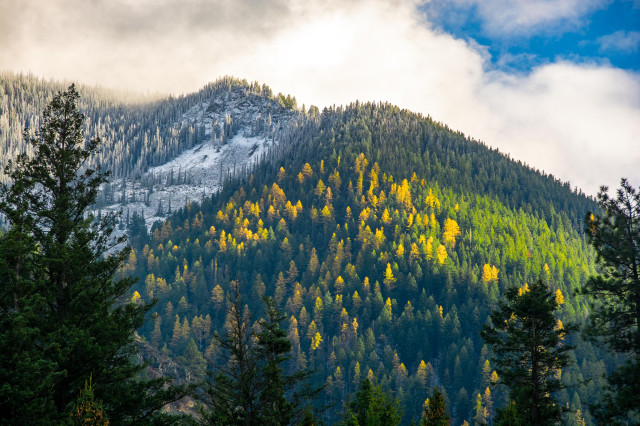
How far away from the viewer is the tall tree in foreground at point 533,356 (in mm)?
31031

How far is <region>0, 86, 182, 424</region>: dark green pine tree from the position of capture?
1973cm

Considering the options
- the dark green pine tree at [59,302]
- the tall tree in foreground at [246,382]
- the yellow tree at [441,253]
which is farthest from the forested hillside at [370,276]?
the dark green pine tree at [59,302]

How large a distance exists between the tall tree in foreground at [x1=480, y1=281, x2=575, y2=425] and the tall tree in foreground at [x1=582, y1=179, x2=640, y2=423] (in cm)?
492

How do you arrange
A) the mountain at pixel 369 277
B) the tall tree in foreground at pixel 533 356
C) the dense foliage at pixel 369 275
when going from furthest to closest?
the dense foliage at pixel 369 275 → the mountain at pixel 369 277 → the tall tree in foreground at pixel 533 356

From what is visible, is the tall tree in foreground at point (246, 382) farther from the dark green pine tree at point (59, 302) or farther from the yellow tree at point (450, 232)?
the yellow tree at point (450, 232)

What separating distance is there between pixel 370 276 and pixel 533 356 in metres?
126

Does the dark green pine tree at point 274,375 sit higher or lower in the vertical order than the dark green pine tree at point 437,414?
higher

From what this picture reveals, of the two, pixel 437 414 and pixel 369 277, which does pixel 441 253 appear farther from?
pixel 437 414

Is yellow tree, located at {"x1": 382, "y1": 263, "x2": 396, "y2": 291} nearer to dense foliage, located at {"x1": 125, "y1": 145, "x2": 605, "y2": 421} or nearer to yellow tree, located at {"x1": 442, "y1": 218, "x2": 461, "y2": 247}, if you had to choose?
dense foliage, located at {"x1": 125, "y1": 145, "x2": 605, "y2": 421}

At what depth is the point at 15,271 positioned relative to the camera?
2081cm

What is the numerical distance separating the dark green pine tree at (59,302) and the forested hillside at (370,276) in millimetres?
84004

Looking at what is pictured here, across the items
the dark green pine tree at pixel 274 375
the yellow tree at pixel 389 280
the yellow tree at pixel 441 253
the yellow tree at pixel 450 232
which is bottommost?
the dark green pine tree at pixel 274 375

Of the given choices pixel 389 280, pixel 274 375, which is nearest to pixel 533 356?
pixel 274 375

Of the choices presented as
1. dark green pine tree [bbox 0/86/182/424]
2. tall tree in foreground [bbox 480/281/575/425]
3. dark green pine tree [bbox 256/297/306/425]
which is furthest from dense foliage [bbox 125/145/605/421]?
dark green pine tree [bbox 0/86/182/424]
